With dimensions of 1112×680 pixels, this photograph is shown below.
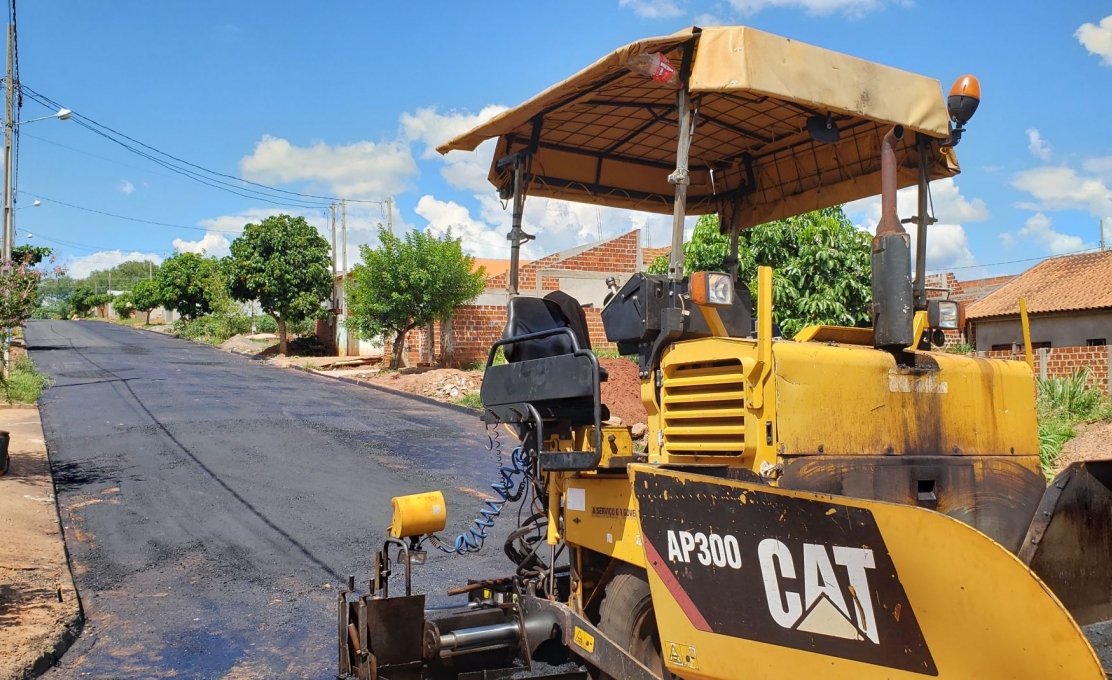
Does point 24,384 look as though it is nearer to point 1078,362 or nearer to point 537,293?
point 537,293

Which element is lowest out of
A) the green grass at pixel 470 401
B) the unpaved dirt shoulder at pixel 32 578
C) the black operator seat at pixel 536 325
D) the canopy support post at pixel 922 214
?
the unpaved dirt shoulder at pixel 32 578

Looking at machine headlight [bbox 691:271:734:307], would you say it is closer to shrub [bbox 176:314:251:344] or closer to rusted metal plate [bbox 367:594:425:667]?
rusted metal plate [bbox 367:594:425:667]

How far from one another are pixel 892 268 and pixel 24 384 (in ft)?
60.6

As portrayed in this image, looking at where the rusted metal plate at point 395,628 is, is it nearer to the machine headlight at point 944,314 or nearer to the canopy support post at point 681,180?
the canopy support post at point 681,180

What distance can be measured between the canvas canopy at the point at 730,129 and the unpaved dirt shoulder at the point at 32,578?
4.04m

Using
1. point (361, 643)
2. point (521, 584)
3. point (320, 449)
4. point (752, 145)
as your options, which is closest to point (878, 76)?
point (752, 145)

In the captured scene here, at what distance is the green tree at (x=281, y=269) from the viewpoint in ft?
95.7

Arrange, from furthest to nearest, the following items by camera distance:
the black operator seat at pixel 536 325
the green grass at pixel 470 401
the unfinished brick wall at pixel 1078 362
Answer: the green grass at pixel 470 401, the unfinished brick wall at pixel 1078 362, the black operator seat at pixel 536 325

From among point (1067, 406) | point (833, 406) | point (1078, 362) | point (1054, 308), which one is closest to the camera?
point (833, 406)

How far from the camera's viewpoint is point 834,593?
2.62 m

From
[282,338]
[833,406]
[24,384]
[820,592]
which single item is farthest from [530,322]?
[282,338]

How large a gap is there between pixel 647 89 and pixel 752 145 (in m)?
1.06

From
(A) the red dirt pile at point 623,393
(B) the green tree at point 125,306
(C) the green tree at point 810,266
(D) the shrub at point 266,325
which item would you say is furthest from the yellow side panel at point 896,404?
(B) the green tree at point 125,306

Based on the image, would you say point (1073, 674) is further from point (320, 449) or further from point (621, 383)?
point (621, 383)
